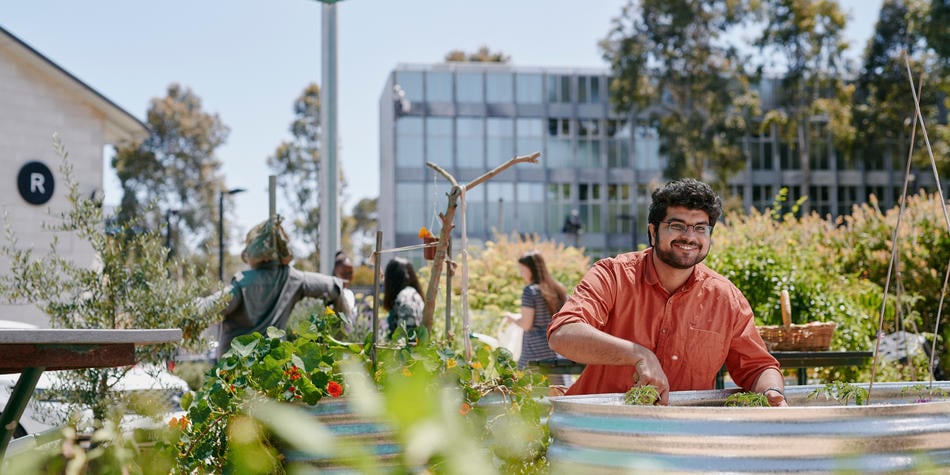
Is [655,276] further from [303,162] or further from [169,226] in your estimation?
[303,162]

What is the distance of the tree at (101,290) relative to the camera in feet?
14.5

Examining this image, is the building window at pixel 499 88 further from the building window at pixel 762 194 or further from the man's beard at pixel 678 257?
the man's beard at pixel 678 257

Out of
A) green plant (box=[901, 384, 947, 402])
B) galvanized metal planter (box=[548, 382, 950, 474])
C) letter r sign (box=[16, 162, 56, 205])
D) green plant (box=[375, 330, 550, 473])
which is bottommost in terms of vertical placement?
green plant (box=[375, 330, 550, 473])

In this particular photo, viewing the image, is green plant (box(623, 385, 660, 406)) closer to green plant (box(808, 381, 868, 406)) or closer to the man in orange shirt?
green plant (box(808, 381, 868, 406))

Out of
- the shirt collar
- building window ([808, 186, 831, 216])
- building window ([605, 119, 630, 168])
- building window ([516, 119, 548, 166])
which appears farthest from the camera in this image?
building window ([808, 186, 831, 216])

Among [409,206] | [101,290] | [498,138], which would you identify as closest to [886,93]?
[498,138]

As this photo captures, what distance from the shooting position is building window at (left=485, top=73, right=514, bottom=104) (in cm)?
4466

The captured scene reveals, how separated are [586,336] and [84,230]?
3.04 m

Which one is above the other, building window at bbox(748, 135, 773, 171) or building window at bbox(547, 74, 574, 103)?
building window at bbox(547, 74, 574, 103)

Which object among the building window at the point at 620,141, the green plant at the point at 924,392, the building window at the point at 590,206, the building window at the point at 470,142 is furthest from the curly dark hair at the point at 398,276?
the building window at the point at 620,141

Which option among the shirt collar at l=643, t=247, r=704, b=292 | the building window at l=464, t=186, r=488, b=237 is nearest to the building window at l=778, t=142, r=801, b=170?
the building window at l=464, t=186, r=488, b=237

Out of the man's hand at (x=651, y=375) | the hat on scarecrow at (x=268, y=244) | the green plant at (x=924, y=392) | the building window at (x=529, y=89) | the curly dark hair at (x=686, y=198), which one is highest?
the building window at (x=529, y=89)

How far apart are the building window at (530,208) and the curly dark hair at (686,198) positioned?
41.5 m

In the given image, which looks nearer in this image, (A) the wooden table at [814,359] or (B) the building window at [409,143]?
Answer: (A) the wooden table at [814,359]
